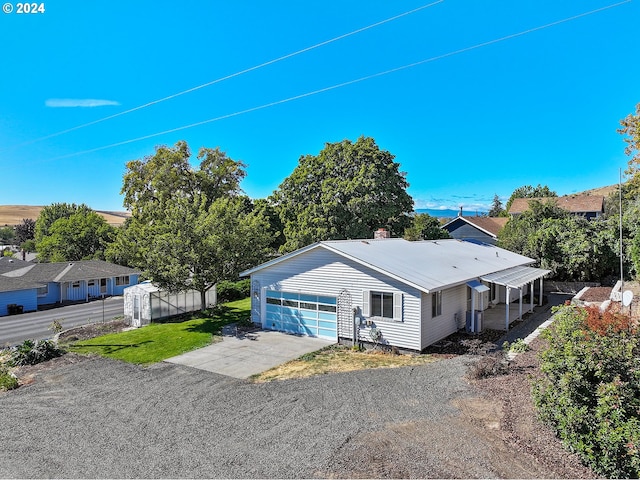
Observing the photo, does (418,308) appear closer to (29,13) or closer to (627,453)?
(627,453)

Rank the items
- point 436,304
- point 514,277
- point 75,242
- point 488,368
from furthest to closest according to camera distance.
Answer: point 75,242, point 514,277, point 436,304, point 488,368

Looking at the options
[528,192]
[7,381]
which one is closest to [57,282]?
[7,381]

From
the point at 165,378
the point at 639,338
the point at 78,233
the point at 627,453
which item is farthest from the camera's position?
the point at 78,233

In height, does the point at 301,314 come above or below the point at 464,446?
above

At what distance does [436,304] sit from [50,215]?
68.9 meters

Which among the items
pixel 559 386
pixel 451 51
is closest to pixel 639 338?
pixel 559 386

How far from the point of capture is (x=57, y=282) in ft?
102

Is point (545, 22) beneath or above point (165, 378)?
above

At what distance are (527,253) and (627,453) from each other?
2405 centimetres

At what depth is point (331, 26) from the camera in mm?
12797

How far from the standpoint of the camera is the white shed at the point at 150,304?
20547 millimetres

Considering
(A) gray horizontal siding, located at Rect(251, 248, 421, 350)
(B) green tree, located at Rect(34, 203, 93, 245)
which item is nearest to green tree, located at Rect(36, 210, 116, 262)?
(B) green tree, located at Rect(34, 203, 93, 245)

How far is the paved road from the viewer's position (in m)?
20.3

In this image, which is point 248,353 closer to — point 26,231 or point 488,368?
point 488,368
